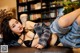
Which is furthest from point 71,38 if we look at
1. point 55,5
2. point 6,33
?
point 55,5

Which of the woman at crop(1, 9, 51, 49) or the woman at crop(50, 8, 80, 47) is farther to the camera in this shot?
the woman at crop(1, 9, 51, 49)

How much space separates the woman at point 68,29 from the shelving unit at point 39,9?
334 centimetres

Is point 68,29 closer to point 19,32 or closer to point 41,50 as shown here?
point 41,50

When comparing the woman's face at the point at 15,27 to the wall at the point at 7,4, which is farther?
the wall at the point at 7,4

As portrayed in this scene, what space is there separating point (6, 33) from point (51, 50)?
0.57 metres

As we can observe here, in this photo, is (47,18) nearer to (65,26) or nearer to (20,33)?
(20,33)

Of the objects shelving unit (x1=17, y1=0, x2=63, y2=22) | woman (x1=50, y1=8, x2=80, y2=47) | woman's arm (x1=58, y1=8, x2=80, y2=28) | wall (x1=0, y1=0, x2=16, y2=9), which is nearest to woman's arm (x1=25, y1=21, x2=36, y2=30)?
woman (x1=50, y1=8, x2=80, y2=47)

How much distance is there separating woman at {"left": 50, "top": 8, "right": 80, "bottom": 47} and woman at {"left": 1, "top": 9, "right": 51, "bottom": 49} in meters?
0.19

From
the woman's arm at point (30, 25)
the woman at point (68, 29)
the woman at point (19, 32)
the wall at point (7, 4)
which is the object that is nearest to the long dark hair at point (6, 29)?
the woman at point (19, 32)

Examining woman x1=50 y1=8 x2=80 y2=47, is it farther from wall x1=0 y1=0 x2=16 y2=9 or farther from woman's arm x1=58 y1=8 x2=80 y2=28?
wall x1=0 y1=0 x2=16 y2=9

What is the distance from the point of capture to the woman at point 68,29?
125cm

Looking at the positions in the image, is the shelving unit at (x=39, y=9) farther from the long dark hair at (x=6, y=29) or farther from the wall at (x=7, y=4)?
the long dark hair at (x=6, y=29)

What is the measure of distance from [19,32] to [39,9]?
3.35 metres

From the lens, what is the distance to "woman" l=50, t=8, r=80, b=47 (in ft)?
4.12
